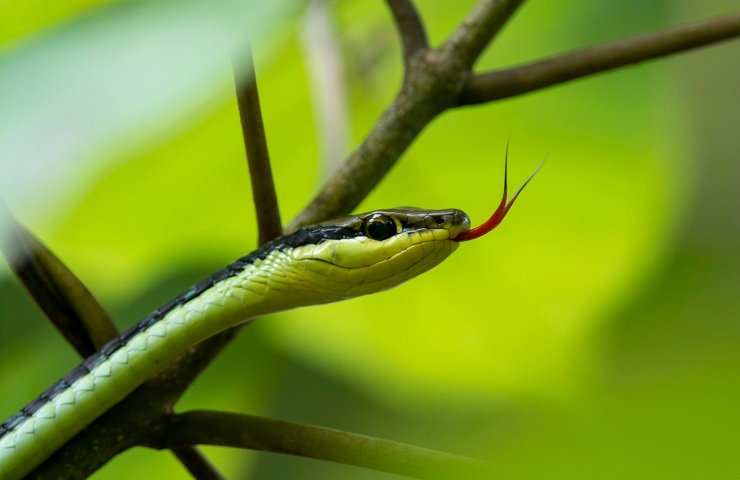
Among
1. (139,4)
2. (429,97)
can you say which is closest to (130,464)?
(429,97)

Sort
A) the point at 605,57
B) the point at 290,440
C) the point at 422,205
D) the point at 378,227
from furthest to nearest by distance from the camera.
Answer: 1. the point at 422,205
2. the point at 378,227
3. the point at 605,57
4. the point at 290,440

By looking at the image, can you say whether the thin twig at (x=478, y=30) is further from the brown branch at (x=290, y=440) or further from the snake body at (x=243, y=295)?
the brown branch at (x=290, y=440)

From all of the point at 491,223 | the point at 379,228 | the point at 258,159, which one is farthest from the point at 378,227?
the point at 258,159

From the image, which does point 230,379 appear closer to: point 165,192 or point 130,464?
point 130,464

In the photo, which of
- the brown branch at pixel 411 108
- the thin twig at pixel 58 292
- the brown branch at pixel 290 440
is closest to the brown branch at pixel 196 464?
the brown branch at pixel 290 440

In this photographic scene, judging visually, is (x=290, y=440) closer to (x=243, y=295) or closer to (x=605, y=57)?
(x=243, y=295)

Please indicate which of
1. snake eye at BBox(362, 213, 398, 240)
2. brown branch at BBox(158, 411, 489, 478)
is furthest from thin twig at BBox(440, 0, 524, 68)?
brown branch at BBox(158, 411, 489, 478)
